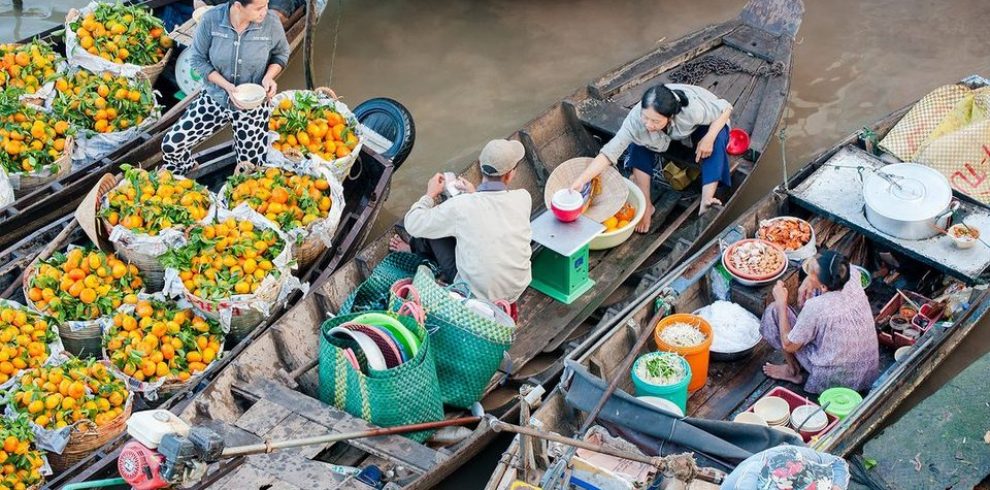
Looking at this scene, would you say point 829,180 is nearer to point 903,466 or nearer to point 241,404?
point 903,466

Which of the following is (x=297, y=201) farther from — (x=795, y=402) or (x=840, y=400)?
(x=840, y=400)

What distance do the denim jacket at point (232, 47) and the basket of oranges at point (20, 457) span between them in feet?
7.30

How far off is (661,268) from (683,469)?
2.28 meters

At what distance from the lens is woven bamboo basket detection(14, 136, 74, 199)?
22.0 feet

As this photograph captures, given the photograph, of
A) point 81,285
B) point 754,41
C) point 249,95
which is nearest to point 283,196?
point 249,95

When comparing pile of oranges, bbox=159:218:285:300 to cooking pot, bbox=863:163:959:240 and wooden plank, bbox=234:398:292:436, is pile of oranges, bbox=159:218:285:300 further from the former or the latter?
cooking pot, bbox=863:163:959:240

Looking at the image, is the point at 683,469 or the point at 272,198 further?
the point at 272,198

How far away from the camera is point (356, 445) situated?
5.02m

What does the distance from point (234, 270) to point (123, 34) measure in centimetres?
255

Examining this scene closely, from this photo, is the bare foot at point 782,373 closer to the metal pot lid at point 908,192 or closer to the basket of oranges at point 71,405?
the metal pot lid at point 908,192

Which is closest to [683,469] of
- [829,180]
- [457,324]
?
[457,324]

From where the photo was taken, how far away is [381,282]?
569 centimetres

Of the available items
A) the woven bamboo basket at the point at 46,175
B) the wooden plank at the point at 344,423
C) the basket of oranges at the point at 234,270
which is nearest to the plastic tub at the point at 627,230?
the basket of oranges at the point at 234,270

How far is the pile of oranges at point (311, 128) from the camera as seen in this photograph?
6.40 metres
